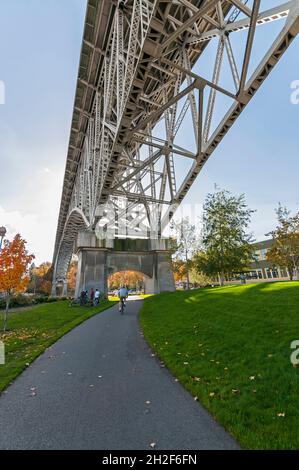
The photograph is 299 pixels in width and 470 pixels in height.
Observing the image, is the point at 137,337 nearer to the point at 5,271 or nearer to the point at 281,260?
the point at 5,271

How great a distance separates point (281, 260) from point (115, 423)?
89.3ft

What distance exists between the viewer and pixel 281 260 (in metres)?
25.3

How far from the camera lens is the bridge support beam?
83.9 ft

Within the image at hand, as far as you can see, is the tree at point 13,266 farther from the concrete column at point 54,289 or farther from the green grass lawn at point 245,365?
the concrete column at point 54,289

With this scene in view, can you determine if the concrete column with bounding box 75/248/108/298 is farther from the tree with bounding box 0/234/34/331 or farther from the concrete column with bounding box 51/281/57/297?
the concrete column with bounding box 51/281/57/297

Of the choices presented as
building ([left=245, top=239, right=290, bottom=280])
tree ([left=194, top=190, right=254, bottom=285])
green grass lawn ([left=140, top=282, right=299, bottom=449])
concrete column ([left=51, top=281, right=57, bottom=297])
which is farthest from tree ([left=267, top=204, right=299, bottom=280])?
concrete column ([left=51, top=281, right=57, bottom=297])

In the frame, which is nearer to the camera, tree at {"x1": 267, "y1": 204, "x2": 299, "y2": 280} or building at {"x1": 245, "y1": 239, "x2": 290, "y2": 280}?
tree at {"x1": 267, "y1": 204, "x2": 299, "y2": 280}

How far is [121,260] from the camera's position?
28219 millimetres

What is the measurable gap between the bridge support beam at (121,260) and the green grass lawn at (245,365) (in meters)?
18.1

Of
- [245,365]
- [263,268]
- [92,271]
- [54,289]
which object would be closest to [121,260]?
[92,271]

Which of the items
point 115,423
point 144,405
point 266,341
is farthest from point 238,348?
point 115,423

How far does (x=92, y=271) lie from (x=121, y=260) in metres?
4.07

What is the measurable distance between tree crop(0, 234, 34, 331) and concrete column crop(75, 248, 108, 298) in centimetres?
1265

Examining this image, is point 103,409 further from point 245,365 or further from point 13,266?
point 13,266
